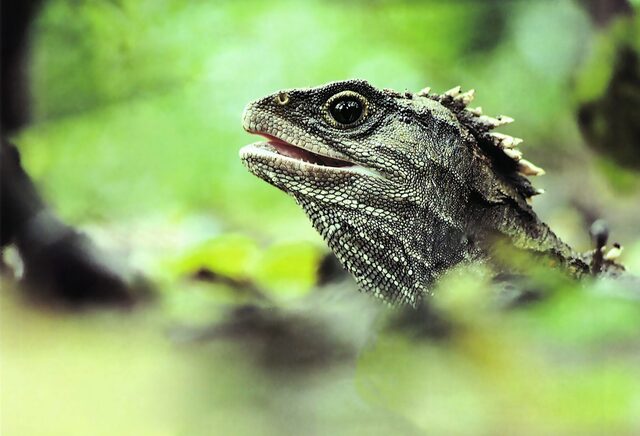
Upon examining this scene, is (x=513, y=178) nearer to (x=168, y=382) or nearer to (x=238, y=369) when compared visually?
(x=238, y=369)

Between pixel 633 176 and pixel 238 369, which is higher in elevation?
pixel 633 176

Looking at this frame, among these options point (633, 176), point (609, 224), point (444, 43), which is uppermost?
point (444, 43)

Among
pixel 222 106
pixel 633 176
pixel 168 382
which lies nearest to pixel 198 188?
pixel 222 106

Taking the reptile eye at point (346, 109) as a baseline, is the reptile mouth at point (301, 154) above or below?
below

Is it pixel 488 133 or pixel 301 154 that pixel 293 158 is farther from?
pixel 488 133

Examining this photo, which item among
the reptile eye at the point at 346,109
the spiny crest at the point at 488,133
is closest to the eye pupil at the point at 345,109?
the reptile eye at the point at 346,109

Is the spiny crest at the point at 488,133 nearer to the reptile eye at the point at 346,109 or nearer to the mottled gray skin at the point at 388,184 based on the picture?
the mottled gray skin at the point at 388,184
